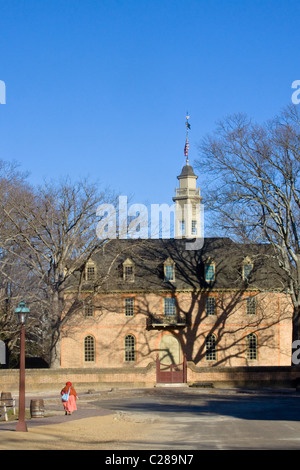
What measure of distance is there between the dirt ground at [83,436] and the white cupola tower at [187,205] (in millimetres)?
55934

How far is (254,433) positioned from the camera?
70.6 ft

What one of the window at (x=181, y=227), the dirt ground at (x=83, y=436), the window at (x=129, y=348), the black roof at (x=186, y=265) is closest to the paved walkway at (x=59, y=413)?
the dirt ground at (x=83, y=436)

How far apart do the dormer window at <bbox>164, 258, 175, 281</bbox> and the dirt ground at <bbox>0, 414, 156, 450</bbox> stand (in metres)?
29.4

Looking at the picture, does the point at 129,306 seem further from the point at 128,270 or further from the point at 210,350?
the point at 210,350

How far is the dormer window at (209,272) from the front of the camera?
5506cm

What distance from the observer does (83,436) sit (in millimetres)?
20969

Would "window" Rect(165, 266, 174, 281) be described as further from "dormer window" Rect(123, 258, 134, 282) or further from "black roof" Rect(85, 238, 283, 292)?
"dormer window" Rect(123, 258, 134, 282)

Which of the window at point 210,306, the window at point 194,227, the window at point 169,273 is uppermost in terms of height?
the window at point 194,227

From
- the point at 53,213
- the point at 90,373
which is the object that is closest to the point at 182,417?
the point at 90,373

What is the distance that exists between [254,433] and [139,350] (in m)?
32.5

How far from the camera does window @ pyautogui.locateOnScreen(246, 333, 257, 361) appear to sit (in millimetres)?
53713

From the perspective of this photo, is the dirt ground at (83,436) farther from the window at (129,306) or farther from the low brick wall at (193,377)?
the window at (129,306)
